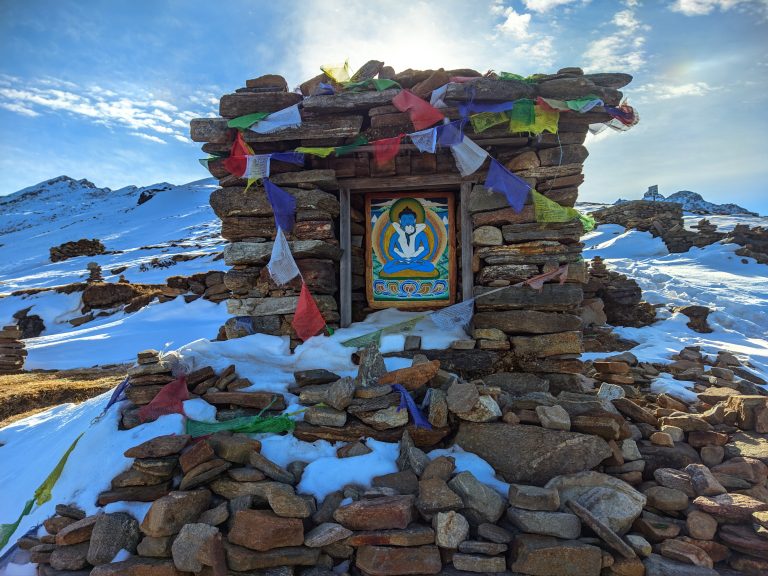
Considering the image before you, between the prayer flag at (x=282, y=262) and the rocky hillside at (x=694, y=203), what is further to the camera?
the rocky hillside at (x=694, y=203)

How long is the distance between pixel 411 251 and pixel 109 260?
107 ft

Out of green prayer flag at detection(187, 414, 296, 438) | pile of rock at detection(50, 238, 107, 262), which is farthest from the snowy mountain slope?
green prayer flag at detection(187, 414, 296, 438)

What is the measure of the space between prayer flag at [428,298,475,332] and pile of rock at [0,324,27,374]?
12555mm

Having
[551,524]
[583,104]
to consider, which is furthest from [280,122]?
[551,524]

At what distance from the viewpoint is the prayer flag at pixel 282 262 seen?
5.66 m

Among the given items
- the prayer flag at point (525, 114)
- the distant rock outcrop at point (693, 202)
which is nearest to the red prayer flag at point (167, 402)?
the prayer flag at point (525, 114)

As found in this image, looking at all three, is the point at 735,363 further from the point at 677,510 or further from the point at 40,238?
the point at 40,238

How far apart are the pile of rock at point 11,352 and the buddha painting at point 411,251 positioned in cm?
1165

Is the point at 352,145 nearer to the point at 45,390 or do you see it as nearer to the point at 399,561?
the point at 399,561

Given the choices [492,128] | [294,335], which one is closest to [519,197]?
[492,128]

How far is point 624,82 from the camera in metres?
5.62

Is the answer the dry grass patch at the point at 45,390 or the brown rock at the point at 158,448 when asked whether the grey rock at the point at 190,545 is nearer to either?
the brown rock at the point at 158,448

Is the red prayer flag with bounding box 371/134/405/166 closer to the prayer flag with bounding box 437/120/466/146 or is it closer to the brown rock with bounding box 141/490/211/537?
the prayer flag with bounding box 437/120/466/146

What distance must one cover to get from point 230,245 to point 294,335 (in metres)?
1.42
